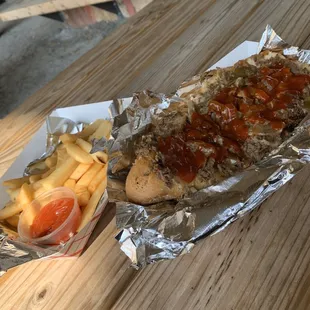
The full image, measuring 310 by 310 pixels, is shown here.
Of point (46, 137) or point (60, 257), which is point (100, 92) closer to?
point (46, 137)


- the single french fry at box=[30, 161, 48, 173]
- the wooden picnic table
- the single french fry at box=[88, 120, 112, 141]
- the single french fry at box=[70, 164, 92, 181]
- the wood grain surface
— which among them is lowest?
the wooden picnic table

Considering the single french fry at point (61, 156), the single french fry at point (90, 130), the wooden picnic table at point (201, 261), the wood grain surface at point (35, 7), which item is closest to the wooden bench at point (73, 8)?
the wood grain surface at point (35, 7)

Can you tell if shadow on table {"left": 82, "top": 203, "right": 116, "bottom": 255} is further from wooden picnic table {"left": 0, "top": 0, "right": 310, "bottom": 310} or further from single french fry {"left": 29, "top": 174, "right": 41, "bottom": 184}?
single french fry {"left": 29, "top": 174, "right": 41, "bottom": 184}

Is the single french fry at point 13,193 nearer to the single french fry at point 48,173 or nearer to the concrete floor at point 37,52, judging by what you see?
the single french fry at point 48,173

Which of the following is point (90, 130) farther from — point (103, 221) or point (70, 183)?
point (103, 221)

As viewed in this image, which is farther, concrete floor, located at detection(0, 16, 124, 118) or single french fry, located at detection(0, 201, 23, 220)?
concrete floor, located at detection(0, 16, 124, 118)

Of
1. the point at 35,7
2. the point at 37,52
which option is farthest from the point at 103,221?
the point at 37,52

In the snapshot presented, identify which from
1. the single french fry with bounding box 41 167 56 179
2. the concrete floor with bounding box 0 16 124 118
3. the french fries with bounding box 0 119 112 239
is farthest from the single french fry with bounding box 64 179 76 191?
the concrete floor with bounding box 0 16 124 118
